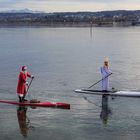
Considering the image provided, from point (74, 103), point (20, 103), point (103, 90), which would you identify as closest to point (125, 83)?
point (103, 90)

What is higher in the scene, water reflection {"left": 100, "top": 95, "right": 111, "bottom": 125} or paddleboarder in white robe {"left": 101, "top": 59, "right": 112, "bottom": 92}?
paddleboarder in white robe {"left": 101, "top": 59, "right": 112, "bottom": 92}

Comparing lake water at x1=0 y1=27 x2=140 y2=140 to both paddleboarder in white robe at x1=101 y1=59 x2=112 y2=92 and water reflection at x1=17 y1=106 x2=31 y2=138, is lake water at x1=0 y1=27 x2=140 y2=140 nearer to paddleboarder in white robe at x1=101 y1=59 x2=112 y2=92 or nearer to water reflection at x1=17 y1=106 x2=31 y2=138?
water reflection at x1=17 y1=106 x2=31 y2=138

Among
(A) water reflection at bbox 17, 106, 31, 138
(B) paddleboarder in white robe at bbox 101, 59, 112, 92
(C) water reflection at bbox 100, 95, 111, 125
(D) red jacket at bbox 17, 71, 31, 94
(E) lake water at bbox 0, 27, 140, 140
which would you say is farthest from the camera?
(B) paddleboarder in white robe at bbox 101, 59, 112, 92

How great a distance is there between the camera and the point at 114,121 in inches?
740

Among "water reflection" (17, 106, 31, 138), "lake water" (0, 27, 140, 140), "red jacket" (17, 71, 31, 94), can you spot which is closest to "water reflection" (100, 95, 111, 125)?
"lake water" (0, 27, 140, 140)

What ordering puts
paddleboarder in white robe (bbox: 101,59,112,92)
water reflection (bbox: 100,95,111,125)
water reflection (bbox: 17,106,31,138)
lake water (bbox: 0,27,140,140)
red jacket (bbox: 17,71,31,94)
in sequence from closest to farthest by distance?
lake water (bbox: 0,27,140,140), water reflection (bbox: 17,106,31,138), water reflection (bbox: 100,95,111,125), red jacket (bbox: 17,71,31,94), paddleboarder in white robe (bbox: 101,59,112,92)

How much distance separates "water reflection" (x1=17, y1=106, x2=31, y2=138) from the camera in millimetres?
17672

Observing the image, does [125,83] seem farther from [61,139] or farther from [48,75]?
[61,139]

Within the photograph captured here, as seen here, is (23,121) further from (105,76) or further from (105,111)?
(105,76)

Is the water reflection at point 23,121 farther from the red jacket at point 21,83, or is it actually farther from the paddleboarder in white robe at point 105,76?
the paddleboarder in white robe at point 105,76

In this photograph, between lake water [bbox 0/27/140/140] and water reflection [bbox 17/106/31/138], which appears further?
water reflection [bbox 17/106/31/138]

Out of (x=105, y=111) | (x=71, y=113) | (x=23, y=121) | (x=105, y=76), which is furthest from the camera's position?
(x=105, y=76)

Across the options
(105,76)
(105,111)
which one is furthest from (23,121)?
(105,76)

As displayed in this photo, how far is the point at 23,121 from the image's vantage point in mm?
19078
